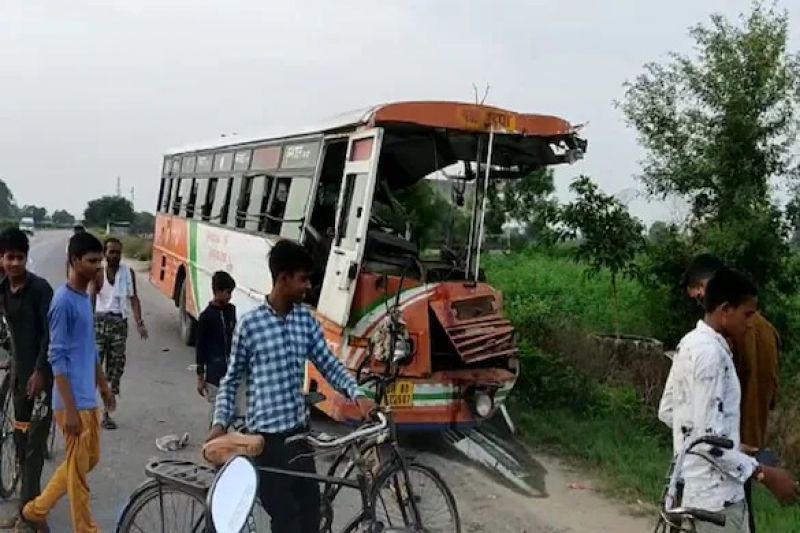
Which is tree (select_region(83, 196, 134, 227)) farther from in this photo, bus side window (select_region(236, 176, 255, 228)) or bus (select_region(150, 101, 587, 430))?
bus (select_region(150, 101, 587, 430))

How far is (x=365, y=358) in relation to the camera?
725 centimetres

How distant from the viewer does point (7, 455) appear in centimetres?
595

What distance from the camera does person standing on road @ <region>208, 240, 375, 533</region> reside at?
3.88m

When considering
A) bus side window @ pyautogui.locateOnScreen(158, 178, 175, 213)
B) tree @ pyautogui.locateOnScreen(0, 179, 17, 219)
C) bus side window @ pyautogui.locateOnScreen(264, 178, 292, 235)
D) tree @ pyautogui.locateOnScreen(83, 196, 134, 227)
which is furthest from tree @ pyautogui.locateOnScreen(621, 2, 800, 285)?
tree @ pyautogui.locateOnScreen(0, 179, 17, 219)

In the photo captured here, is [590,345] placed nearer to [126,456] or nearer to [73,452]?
[126,456]

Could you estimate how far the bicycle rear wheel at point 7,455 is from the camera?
5.88 meters

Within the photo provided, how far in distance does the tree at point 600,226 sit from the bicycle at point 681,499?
7110 mm

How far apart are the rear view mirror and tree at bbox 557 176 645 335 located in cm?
840

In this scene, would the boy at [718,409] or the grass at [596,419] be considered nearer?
the boy at [718,409]

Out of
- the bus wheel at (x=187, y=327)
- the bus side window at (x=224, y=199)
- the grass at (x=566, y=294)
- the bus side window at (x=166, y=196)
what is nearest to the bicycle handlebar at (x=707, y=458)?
the grass at (x=566, y=294)

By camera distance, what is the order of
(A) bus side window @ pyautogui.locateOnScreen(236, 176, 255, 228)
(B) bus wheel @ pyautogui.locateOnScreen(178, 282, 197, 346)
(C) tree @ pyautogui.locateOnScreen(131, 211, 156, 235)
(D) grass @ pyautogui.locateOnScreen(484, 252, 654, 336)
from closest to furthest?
1. (A) bus side window @ pyautogui.locateOnScreen(236, 176, 255, 228)
2. (D) grass @ pyautogui.locateOnScreen(484, 252, 654, 336)
3. (B) bus wheel @ pyautogui.locateOnScreen(178, 282, 197, 346)
4. (C) tree @ pyautogui.locateOnScreen(131, 211, 156, 235)

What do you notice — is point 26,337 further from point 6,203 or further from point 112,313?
point 6,203

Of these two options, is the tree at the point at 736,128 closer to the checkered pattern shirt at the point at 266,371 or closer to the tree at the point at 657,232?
the tree at the point at 657,232

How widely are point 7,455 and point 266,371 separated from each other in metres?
2.99
